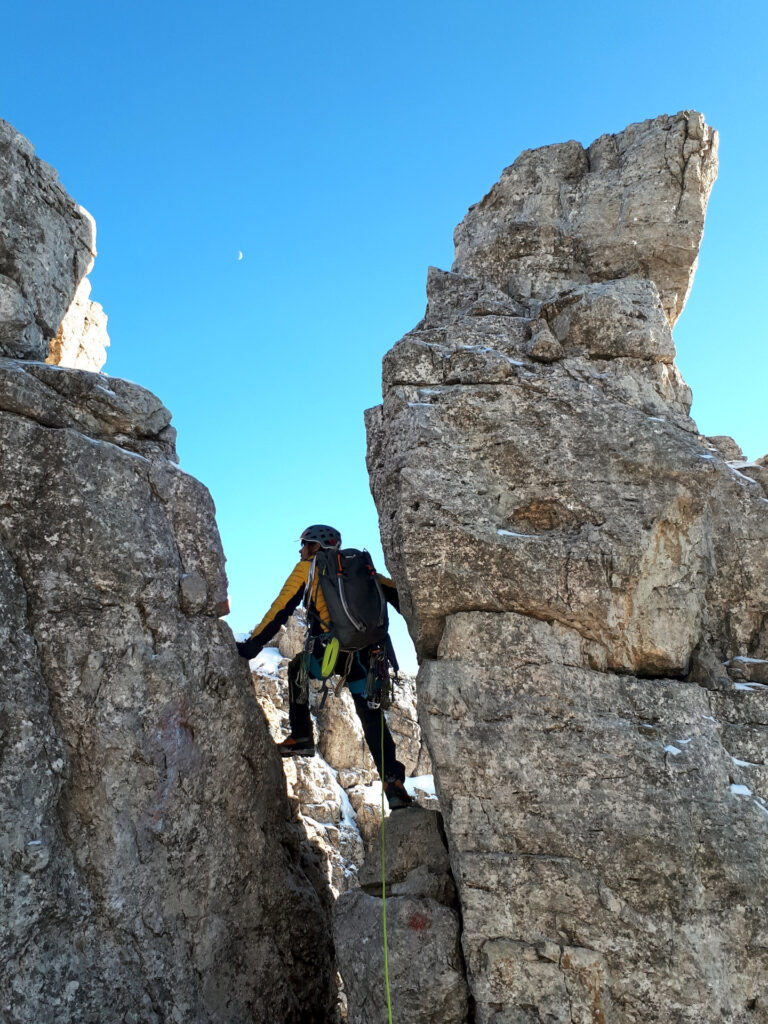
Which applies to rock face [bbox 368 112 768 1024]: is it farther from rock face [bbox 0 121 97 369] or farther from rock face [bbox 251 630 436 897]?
rock face [bbox 0 121 97 369]

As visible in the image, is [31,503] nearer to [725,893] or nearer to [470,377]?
[470,377]

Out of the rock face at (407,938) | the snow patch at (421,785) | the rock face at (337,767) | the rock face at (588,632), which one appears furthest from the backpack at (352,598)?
the snow patch at (421,785)

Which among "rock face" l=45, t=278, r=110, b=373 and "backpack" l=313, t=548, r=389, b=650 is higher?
"rock face" l=45, t=278, r=110, b=373

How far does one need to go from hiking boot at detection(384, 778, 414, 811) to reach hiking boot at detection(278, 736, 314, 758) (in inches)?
40.2

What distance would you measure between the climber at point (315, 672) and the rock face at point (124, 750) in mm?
388

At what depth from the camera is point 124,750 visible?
8.02 m

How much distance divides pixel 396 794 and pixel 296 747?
1.36 m

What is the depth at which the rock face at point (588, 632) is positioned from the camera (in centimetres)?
708

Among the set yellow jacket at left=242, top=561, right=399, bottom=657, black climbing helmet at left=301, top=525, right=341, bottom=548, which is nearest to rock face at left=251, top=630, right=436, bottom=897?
yellow jacket at left=242, top=561, right=399, bottom=657

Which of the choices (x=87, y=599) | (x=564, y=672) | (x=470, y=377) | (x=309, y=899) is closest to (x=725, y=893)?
(x=564, y=672)

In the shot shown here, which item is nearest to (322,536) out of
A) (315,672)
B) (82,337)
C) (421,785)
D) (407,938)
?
(315,672)

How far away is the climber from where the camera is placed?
929 cm

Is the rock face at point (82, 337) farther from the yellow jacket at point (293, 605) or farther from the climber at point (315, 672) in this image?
the climber at point (315, 672)

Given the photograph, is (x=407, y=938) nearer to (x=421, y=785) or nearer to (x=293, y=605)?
(x=293, y=605)
